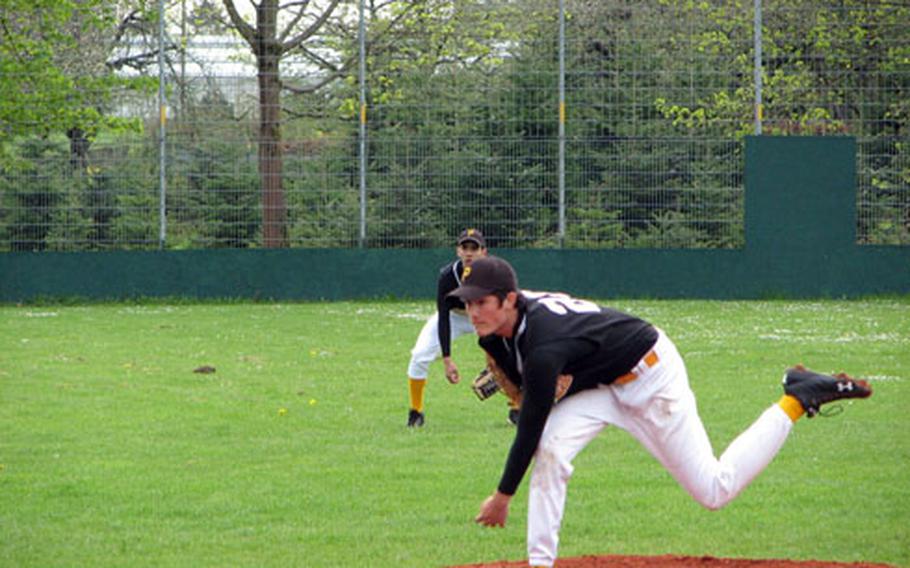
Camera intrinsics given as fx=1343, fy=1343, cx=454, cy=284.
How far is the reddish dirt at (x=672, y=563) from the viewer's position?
→ 293 inches

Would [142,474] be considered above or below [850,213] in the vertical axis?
below

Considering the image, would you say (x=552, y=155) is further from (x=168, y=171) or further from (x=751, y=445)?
(x=751, y=445)

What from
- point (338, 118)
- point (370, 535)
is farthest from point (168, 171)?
point (370, 535)

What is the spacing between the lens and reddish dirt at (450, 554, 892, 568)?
7445mm

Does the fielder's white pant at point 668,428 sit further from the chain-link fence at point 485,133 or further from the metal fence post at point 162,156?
the metal fence post at point 162,156

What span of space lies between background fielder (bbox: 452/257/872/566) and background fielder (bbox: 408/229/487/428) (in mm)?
4930

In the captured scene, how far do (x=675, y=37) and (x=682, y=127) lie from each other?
199 centimetres

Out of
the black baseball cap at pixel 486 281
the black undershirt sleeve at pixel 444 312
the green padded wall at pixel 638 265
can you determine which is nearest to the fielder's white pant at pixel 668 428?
the black baseball cap at pixel 486 281

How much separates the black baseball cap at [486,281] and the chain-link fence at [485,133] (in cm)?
2138

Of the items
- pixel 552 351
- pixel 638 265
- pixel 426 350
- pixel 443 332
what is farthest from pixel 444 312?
pixel 638 265

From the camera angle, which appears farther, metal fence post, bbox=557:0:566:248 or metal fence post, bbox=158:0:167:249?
metal fence post, bbox=557:0:566:248

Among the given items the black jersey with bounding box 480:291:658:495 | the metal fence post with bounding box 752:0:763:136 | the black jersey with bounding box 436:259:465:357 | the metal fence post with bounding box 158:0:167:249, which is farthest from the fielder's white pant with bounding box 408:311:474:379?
the metal fence post with bounding box 752:0:763:136

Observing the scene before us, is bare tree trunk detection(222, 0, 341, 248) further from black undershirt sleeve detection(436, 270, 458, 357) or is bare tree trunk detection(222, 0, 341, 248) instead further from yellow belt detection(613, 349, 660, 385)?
yellow belt detection(613, 349, 660, 385)

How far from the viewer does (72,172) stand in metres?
27.7
